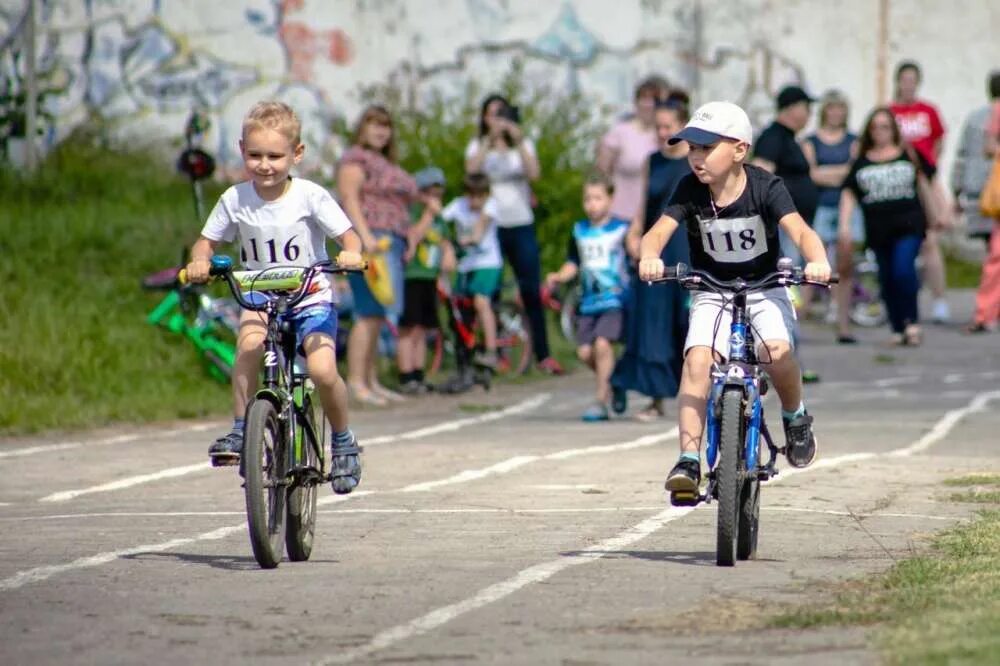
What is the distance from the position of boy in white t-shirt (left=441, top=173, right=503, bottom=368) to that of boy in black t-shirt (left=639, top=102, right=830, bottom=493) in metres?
10.1

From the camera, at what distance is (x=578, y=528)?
33.4 ft

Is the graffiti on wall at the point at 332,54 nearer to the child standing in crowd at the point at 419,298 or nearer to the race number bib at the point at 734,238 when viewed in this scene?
the child standing in crowd at the point at 419,298

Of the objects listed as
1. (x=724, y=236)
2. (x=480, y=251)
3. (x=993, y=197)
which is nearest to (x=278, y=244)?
(x=724, y=236)

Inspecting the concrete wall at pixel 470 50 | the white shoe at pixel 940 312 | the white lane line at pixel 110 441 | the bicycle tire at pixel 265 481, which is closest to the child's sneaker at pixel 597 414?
the white lane line at pixel 110 441

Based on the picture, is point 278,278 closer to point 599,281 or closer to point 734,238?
point 734,238

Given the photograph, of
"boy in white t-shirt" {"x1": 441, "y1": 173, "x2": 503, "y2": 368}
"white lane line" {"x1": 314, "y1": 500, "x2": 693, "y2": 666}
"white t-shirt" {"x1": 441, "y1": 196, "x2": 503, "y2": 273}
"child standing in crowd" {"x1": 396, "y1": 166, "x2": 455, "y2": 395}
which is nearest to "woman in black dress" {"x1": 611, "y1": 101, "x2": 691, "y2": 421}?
"child standing in crowd" {"x1": 396, "y1": 166, "x2": 455, "y2": 395}

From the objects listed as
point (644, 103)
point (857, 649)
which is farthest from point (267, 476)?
point (644, 103)

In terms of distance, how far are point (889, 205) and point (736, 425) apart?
1301 centimetres

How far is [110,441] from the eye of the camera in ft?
50.2

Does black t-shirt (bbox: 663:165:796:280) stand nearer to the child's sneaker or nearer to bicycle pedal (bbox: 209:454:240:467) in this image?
bicycle pedal (bbox: 209:454:240:467)

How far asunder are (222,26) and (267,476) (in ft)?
76.1

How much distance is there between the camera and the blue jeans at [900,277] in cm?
2147

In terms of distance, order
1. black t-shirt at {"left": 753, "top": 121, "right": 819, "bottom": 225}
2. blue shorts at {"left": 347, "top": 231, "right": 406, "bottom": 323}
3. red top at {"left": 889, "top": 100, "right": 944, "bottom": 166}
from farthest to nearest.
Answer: red top at {"left": 889, "top": 100, "right": 944, "bottom": 166} < black t-shirt at {"left": 753, "top": 121, "right": 819, "bottom": 225} < blue shorts at {"left": 347, "top": 231, "right": 406, "bottom": 323}

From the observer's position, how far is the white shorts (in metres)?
9.17
